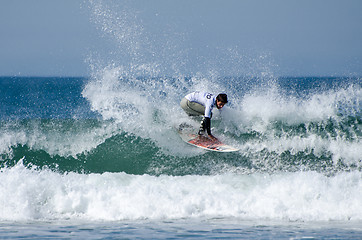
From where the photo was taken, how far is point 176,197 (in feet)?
28.5

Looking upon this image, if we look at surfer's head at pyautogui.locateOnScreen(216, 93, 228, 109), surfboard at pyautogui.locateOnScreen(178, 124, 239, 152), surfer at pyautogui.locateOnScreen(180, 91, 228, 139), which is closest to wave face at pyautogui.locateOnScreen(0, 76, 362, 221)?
surfboard at pyautogui.locateOnScreen(178, 124, 239, 152)

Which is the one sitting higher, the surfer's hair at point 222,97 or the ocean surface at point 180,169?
the surfer's hair at point 222,97

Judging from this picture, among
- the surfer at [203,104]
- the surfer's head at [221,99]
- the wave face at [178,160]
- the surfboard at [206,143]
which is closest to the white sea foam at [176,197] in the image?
the wave face at [178,160]

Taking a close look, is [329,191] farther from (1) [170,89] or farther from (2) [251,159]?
(1) [170,89]

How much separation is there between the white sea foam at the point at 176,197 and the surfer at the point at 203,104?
1.37 m

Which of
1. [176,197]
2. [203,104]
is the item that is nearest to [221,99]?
[203,104]

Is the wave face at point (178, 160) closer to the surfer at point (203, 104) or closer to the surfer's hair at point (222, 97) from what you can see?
the surfer at point (203, 104)

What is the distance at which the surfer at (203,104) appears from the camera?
32.5 feet

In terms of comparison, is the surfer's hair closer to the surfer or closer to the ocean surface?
the surfer

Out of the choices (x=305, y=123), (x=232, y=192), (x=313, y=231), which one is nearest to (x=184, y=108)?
(x=232, y=192)

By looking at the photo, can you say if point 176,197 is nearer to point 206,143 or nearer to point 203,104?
point 206,143

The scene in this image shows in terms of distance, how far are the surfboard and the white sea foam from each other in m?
0.90

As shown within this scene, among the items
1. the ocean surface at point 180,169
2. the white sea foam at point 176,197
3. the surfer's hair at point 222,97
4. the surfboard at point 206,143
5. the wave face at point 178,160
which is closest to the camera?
the ocean surface at point 180,169

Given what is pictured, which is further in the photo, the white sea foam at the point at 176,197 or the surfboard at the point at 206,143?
the surfboard at the point at 206,143
